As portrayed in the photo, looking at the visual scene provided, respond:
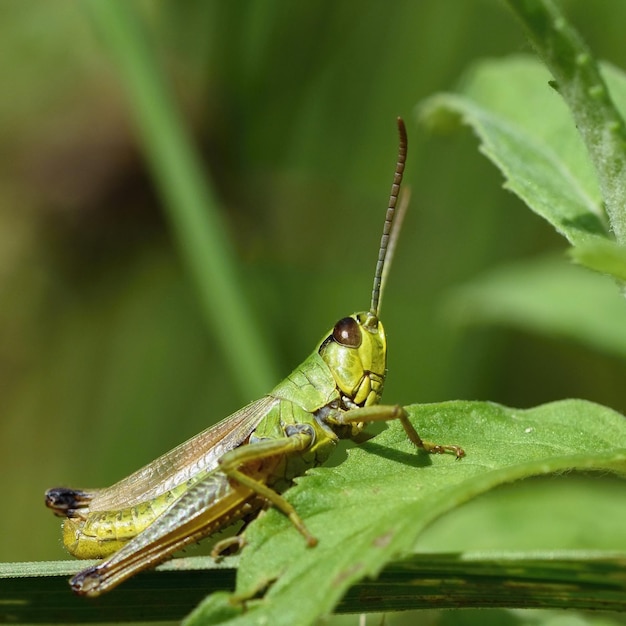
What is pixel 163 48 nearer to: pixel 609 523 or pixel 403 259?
pixel 403 259

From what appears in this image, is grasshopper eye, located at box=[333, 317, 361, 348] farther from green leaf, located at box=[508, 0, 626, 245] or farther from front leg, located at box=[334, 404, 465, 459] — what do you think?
green leaf, located at box=[508, 0, 626, 245]

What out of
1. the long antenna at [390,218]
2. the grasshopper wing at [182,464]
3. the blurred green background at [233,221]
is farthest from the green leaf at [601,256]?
the blurred green background at [233,221]

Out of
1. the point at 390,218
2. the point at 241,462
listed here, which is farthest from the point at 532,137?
the point at 241,462

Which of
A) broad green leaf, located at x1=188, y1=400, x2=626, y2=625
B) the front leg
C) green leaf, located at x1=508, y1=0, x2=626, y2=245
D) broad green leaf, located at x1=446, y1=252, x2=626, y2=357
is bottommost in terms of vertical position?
broad green leaf, located at x1=188, y1=400, x2=626, y2=625

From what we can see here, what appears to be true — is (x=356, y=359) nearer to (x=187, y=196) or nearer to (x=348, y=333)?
(x=348, y=333)

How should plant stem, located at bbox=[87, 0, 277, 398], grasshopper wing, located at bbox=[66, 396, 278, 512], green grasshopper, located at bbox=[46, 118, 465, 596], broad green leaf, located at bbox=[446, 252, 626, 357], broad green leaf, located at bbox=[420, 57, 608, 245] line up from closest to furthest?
broad green leaf, located at bbox=[420, 57, 608, 245] < green grasshopper, located at bbox=[46, 118, 465, 596] < grasshopper wing, located at bbox=[66, 396, 278, 512] < broad green leaf, located at bbox=[446, 252, 626, 357] < plant stem, located at bbox=[87, 0, 277, 398]

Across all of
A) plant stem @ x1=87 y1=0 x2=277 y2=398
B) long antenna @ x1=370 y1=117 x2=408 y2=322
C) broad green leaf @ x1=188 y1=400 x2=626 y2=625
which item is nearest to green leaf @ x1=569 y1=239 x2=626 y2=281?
broad green leaf @ x1=188 y1=400 x2=626 y2=625

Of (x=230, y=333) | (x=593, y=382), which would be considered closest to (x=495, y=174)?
(x=593, y=382)
